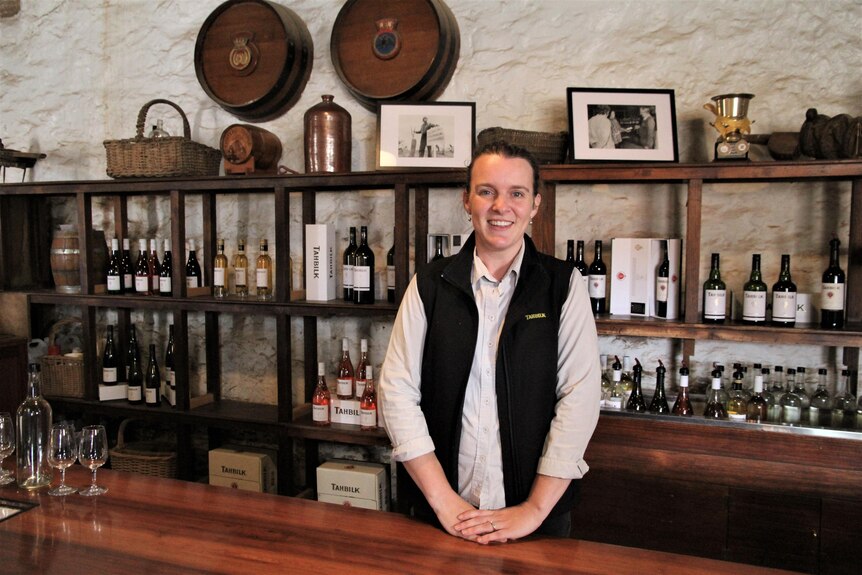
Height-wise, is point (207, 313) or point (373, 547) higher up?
point (207, 313)

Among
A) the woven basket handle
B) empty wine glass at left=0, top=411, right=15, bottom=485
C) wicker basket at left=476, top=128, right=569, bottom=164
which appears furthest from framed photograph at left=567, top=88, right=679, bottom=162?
empty wine glass at left=0, top=411, right=15, bottom=485

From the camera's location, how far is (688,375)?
248 cm

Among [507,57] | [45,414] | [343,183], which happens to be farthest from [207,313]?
[507,57]

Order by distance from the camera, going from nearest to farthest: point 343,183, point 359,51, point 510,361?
point 510,361, point 343,183, point 359,51

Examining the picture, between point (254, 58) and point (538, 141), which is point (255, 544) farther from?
point (254, 58)

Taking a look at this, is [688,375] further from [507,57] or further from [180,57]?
[180,57]

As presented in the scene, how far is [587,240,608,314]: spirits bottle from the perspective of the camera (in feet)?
8.50

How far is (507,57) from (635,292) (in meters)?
1.16

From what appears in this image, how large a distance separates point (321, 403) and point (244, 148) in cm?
118

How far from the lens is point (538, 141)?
8.24 ft

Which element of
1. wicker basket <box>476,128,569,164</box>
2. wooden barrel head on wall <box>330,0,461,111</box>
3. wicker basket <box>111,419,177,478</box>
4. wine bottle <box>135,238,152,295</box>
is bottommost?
wicker basket <box>111,419,177,478</box>

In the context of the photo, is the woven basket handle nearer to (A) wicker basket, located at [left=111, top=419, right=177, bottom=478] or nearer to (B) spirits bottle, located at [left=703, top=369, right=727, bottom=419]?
(A) wicker basket, located at [left=111, top=419, right=177, bottom=478]

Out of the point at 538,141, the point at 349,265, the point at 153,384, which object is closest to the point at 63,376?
the point at 153,384

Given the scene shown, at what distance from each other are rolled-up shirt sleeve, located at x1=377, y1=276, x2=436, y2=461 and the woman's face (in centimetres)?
27
